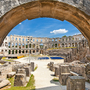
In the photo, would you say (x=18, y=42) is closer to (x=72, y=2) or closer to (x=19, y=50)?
(x=19, y=50)

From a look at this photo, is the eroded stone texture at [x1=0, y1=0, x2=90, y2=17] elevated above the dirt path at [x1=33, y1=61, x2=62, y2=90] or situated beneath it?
elevated above

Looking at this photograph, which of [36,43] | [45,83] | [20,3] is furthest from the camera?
[36,43]

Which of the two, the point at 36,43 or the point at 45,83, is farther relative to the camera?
the point at 36,43

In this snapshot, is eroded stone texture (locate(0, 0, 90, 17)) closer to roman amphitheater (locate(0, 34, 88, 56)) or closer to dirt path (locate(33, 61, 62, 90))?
dirt path (locate(33, 61, 62, 90))

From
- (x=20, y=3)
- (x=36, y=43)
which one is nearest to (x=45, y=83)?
(x=20, y=3)

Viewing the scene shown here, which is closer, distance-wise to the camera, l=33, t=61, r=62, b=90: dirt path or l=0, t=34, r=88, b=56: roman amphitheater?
l=33, t=61, r=62, b=90: dirt path

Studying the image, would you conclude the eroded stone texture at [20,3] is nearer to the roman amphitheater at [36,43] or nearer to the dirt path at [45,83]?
the dirt path at [45,83]

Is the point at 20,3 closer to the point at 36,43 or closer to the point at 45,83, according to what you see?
the point at 45,83

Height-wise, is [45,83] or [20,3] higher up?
[20,3]

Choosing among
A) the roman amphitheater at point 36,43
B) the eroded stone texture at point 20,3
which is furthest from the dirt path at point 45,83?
the roman amphitheater at point 36,43

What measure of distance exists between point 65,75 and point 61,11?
626 centimetres

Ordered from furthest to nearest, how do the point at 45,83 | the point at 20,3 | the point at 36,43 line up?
the point at 36,43, the point at 45,83, the point at 20,3

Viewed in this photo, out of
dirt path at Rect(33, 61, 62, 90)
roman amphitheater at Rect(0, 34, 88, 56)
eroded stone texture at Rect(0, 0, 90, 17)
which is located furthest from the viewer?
roman amphitheater at Rect(0, 34, 88, 56)

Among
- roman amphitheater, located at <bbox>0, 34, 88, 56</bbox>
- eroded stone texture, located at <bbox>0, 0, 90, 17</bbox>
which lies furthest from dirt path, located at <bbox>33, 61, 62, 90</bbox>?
roman amphitheater, located at <bbox>0, 34, 88, 56</bbox>
